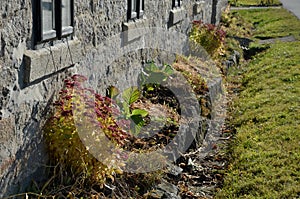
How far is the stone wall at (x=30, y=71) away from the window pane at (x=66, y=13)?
0.16 metres

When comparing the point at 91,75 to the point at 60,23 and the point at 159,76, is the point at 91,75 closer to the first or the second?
the point at 60,23

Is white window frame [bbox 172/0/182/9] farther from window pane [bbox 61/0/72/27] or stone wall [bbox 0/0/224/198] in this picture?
window pane [bbox 61/0/72/27]

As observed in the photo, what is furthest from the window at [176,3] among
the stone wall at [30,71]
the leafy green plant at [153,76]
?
the stone wall at [30,71]

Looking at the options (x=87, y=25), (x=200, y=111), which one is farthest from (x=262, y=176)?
Result: (x=87, y=25)

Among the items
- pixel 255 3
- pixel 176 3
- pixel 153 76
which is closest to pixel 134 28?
pixel 153 76

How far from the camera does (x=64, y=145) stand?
3.94m

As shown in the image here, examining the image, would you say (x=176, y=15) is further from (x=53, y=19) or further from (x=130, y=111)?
(x=53, y=19)

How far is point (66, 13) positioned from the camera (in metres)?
4.34

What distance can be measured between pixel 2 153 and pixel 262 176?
10.0 ft

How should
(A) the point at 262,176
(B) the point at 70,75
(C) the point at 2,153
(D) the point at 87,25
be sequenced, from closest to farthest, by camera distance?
(C) the point at 2,153 → (B) the point at 70,75 → (D) the point at 87,25 → (A) the point at 262,176

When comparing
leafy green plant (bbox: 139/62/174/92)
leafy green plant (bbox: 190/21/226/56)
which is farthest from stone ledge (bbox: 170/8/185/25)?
leafy green plant (bbox: 139/62/174/92)

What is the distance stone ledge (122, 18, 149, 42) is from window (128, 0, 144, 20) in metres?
0.07

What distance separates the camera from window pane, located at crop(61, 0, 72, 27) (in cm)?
427

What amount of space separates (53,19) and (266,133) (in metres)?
3.76
